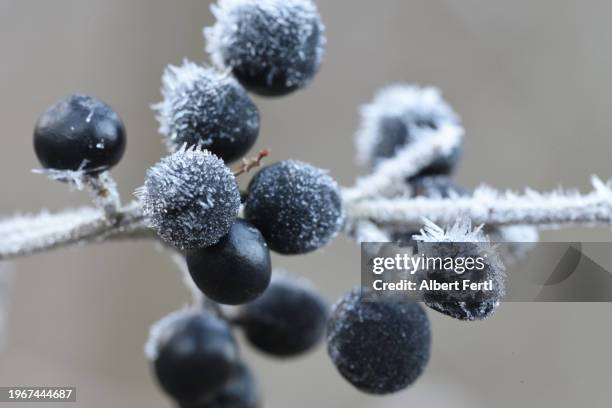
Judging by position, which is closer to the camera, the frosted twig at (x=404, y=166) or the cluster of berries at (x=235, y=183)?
the cluster of berries at (x=235, y=183)

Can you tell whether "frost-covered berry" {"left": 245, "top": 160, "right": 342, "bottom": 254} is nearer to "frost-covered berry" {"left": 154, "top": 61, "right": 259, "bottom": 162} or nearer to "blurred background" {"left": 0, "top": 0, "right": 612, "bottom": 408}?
"frost-covered berry" {"left": 154, "top": 61, "right": 259, "bottom": 162}

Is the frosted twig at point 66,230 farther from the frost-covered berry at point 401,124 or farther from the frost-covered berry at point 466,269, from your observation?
the frost-covered berry at point 401,124

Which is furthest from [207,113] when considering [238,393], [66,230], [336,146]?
[336,146]

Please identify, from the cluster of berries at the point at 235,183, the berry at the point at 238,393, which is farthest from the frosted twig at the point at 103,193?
the berry at the point at 238,393

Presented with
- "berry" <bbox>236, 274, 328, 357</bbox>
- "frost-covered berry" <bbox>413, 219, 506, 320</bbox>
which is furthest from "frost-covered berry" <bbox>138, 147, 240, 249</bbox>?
"berry" <bbox>236, 274, 328, 357</bbox>

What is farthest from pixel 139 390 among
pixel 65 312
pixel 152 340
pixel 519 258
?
pixel 519 258

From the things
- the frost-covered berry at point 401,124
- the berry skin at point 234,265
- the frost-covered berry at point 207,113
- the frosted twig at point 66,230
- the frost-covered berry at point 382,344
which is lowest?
the frost-covered berry at point 382,344
